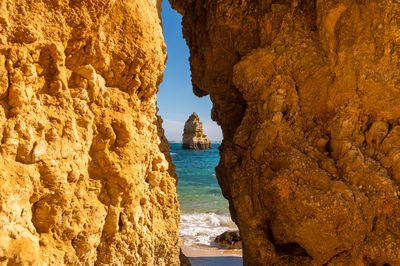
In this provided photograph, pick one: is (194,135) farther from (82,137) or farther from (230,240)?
(82,137)

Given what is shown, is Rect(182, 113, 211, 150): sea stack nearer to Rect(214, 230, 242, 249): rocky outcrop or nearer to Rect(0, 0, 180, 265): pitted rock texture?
Rect(214, 230, 242, 249): rocky outcrop

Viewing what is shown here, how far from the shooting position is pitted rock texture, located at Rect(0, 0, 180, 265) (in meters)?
1.86

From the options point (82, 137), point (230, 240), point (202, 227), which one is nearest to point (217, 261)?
point (230, 240)

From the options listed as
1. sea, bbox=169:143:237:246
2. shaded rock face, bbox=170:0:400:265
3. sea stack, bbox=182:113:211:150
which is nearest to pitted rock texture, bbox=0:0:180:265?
shaded rock face, bbox=170:0:400:265

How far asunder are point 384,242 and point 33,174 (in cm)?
371

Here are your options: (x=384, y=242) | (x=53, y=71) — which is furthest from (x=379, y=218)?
(x=53, y=71)

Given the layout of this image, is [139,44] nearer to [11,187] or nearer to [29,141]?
[29,141]

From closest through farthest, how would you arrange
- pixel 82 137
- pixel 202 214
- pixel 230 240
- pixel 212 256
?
pixel 82 137, pixel 212 256, pixel 230 240, pixel 202 214

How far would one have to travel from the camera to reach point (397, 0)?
3.33m

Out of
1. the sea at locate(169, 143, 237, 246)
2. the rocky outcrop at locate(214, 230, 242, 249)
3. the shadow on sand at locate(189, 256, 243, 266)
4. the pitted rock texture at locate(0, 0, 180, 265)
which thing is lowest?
the sea at locate(169, 143, 237, 246)

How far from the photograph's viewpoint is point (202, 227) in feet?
29.6

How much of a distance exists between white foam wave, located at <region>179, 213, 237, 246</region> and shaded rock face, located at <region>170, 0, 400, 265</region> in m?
4.03

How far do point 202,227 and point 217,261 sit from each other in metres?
2.81

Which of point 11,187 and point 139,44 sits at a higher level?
point 139,44
